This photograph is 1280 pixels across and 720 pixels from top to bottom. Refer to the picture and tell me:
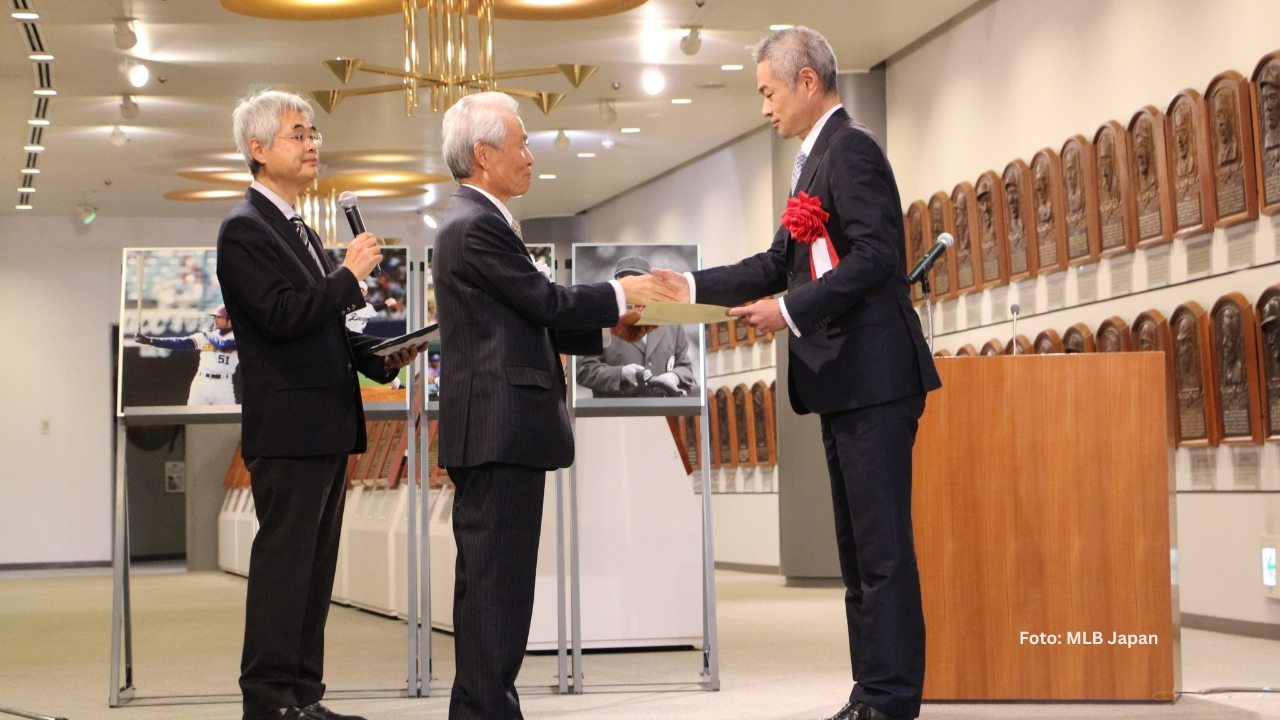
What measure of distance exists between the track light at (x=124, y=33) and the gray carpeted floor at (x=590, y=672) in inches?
155

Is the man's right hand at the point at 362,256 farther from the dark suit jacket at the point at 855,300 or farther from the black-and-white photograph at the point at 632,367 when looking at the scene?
the black-and-white photograph at the point at 632,367

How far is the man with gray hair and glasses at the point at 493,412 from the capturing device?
3.57 metres

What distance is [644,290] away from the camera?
12.7 feet

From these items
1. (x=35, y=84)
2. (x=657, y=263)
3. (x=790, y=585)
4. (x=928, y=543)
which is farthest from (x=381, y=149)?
(x=928, y=543)

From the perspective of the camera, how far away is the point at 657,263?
18.7 ft

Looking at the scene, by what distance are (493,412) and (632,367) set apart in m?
2.26

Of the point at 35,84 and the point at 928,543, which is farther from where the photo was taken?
the point at 35,84

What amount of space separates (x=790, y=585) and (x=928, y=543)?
7.36m

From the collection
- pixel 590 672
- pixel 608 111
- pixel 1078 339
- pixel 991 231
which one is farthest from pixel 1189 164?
pixel 608 111

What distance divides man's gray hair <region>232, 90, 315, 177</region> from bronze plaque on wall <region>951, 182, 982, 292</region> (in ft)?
22.3

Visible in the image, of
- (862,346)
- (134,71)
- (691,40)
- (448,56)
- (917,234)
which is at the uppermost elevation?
(134,71)

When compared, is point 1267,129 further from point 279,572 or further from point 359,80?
point 359,80

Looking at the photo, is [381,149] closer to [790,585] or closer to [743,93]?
[743,93]

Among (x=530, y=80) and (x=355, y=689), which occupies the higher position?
(x=530, y=80)
